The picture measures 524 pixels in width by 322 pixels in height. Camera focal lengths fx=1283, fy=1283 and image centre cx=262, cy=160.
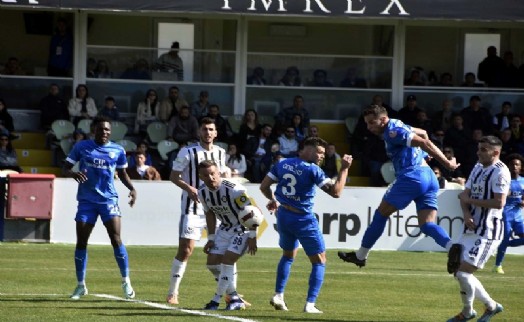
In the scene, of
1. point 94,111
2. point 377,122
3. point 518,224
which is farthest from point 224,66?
point 377,122

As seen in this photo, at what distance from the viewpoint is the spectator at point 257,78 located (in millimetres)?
30189

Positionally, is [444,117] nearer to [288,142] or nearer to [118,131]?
[288,142]

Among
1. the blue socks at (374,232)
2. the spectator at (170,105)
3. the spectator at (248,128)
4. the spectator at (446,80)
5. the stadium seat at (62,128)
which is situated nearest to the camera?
the blue socks at (374,232)

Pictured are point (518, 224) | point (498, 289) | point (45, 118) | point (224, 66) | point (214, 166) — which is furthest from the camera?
point (224, 66)

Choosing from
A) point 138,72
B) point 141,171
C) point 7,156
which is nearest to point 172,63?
point 138,72

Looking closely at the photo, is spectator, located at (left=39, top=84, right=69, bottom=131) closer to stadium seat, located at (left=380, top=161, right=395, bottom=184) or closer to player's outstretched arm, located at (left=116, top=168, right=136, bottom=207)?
stadium seat, located at (left=380, top=161, right=395, bottom=184)

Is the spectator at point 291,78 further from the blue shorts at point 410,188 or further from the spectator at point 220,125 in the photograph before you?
the blue shorts at point 410,188

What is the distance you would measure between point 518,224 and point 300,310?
780 cm

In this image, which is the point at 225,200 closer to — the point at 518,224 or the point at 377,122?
the point at 377,122

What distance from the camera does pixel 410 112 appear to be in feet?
93.7

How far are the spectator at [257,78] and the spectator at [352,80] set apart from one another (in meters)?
1.91

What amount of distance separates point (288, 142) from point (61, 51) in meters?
5.83

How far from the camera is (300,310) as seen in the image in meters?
13.7

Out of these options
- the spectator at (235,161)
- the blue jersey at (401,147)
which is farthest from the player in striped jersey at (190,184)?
the spectator at (235,161)
